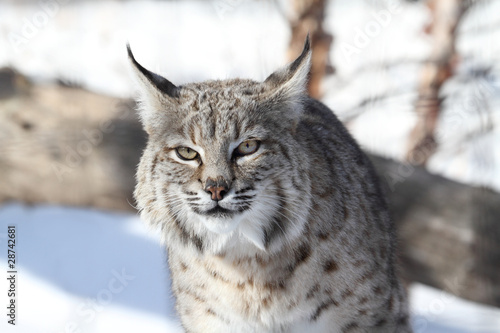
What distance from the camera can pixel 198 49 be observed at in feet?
22.8

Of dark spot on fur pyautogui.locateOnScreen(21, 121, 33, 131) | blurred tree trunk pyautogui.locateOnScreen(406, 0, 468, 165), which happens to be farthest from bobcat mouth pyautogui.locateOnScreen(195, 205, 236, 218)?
blurred tree trunk pyautogui.locateOnScreen(406, 0, 468, 165)

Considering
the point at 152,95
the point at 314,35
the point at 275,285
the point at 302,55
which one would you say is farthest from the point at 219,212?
the point at 314,35

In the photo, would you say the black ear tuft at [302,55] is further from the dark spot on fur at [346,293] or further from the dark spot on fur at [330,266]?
the dark spot on fur at [346,293]

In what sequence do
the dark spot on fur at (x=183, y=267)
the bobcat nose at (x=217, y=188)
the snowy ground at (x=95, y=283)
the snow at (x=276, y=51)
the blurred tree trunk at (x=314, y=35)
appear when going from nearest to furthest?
the bobcat nose at (x=217, y=188), the dark spot on fur at (x=183, y=267), the snowy ground at (x=95, y=283), the snow at (x=276, y=51), the blurred tree trunk at (x=314, y=35)

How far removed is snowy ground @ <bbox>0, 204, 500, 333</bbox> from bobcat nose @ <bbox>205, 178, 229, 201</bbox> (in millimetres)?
2210

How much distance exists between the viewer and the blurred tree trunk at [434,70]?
22.6ft

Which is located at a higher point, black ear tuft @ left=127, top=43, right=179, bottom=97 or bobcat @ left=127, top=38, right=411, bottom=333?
black ear tuft @ left=127, top=43, right=179, bottom=97

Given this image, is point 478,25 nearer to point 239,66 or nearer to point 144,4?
point 239,66

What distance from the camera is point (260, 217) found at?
2689mm

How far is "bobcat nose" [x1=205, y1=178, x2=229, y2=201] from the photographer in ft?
7.88

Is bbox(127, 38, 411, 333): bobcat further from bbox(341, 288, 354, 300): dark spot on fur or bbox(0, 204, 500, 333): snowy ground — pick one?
bbox(0, 204, 500, 333): snowy ground

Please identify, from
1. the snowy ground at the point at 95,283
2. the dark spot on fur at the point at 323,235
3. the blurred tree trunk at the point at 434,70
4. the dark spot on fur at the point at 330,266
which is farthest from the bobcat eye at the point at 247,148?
the blurred tree trunk at the point at 434,70

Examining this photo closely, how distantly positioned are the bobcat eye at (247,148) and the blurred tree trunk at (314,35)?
4.27 m

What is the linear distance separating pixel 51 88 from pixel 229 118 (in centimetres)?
414
